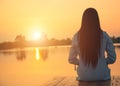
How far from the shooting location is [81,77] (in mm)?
7926

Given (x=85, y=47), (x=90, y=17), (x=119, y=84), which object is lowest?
(x=119, y=84)

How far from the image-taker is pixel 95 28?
7.60 meters

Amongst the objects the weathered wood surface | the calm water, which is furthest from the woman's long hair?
the calm water

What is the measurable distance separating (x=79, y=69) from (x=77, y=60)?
157 mm

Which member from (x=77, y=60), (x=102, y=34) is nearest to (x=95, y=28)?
(x=102, y=34)

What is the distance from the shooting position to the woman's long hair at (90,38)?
297 inches

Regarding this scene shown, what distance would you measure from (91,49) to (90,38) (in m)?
0.18

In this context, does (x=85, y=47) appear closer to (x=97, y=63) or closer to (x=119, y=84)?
(x=97, y=63)

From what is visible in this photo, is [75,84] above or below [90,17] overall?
below

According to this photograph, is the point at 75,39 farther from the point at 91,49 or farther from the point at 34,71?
the point at 34,71

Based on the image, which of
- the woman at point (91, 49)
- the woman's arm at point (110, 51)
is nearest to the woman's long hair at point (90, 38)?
the woman at point (91, 49)

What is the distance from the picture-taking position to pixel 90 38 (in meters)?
7.64

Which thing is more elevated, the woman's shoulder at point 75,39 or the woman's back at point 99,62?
the woman's shoulder at point 75,39

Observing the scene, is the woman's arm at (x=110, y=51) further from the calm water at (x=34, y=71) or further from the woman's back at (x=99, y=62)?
the calm water at (x=34, y=71)
